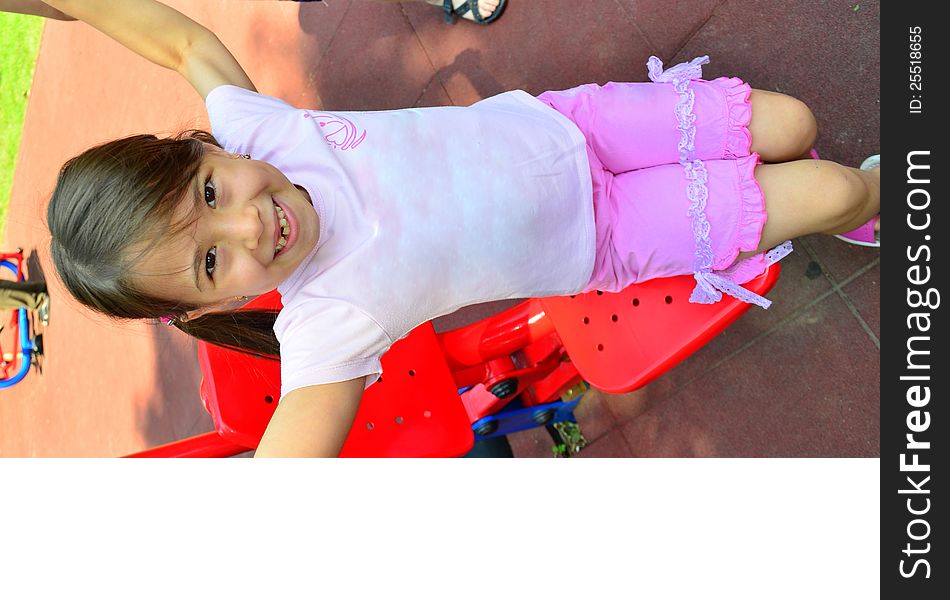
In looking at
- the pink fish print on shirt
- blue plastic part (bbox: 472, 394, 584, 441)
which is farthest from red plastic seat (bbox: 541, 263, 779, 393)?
the pink fish print on shirt

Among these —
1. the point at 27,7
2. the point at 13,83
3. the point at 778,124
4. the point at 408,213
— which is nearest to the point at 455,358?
the point at 408,213

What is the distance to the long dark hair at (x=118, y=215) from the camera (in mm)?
998

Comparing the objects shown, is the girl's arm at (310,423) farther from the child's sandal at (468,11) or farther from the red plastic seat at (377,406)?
the child's sandal at (468,11)

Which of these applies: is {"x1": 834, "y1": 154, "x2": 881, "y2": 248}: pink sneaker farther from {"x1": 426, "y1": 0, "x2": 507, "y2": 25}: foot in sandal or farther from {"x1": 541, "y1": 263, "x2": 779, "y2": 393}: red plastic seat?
{"x1": 426, "y1": 0, "x2": 507, "y2": 25}: foot in sandal

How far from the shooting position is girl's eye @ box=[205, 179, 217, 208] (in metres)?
1.03

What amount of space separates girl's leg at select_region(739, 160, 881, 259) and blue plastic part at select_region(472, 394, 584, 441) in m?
0.76

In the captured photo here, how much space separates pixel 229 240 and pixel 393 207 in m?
0.27

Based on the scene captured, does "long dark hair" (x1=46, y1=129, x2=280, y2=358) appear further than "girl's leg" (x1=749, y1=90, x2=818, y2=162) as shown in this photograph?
No

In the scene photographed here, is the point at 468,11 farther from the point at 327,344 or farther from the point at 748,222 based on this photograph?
the point at 327,344

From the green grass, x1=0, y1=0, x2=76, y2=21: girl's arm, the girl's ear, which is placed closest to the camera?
the girl's ear
